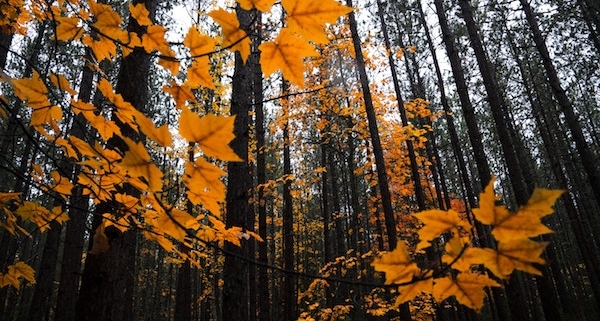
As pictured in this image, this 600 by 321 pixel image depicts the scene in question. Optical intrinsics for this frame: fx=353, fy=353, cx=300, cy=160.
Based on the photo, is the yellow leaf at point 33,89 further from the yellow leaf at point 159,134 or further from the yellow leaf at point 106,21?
the yellow leaf at point 159,134

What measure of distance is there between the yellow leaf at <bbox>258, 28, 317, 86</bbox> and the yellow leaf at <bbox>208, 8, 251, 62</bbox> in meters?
0.05

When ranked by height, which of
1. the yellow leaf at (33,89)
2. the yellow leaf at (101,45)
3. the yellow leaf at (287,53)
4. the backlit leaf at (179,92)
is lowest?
the yellow leaf at (287,53)

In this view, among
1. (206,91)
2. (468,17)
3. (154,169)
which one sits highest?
(206,91)

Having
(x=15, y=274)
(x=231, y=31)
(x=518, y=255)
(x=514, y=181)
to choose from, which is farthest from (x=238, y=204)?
(x=514, y=181)

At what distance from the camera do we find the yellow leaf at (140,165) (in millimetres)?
606

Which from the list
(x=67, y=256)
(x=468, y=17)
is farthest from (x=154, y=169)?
(x=67, y=256)

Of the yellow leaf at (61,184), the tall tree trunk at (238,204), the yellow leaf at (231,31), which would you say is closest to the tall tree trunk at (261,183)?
the tall tree trunk at (238,204)

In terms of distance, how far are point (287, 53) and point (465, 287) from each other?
638mm

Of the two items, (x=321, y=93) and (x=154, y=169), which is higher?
(x=321, y=93)

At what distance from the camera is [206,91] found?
1134cm

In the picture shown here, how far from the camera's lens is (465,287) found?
2.43 ft

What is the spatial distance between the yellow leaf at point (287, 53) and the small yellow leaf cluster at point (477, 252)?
421 mm

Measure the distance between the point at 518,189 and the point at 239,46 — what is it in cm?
503

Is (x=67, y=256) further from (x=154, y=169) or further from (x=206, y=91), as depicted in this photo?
(x=154, y=169)
